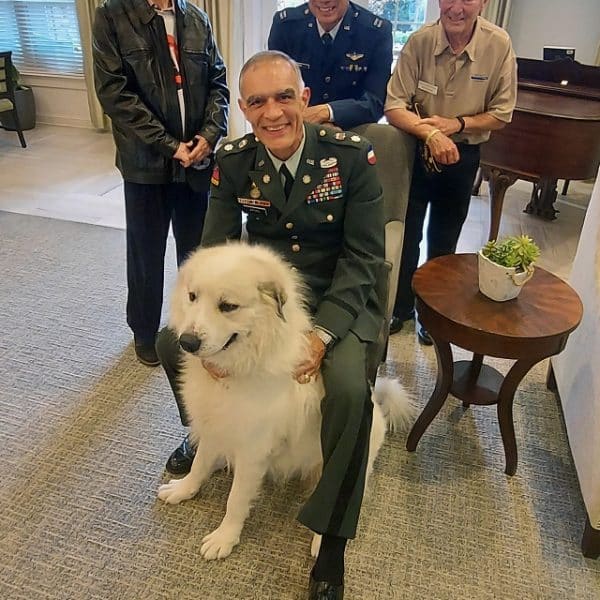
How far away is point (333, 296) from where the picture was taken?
1497 millimetres

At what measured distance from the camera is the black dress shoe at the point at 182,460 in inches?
71.1

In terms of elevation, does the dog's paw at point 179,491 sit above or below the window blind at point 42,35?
below

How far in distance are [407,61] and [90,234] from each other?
2.13 metres

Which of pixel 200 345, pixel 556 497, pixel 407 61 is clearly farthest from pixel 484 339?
pixel 407 61

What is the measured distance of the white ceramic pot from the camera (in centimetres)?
164

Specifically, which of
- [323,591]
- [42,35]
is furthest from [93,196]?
[323,591]

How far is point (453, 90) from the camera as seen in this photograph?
216cm

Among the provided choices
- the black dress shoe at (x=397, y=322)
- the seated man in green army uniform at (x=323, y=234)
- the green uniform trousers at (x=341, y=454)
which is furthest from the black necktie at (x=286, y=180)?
the black dress shoe at (x=397, y=322)

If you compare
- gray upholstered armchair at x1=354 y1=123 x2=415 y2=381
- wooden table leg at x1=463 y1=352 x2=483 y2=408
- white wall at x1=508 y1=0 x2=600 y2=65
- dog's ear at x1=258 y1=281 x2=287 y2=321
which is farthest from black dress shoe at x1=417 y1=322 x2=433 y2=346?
white wall at x1=508 y1=0 x2=600 y2=65

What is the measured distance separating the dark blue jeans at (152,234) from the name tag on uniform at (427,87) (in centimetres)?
93

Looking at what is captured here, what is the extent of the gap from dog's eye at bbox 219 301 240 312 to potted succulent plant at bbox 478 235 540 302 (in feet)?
2.76

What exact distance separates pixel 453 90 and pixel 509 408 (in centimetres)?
120

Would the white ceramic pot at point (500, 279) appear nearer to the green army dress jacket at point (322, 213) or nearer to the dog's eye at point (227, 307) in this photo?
the green army dress jacket at point (322, 213)

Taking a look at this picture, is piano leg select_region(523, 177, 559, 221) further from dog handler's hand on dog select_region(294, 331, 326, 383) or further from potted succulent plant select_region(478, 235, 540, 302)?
dog handler's hand on dog select_region(294, 331, 326, 383)
